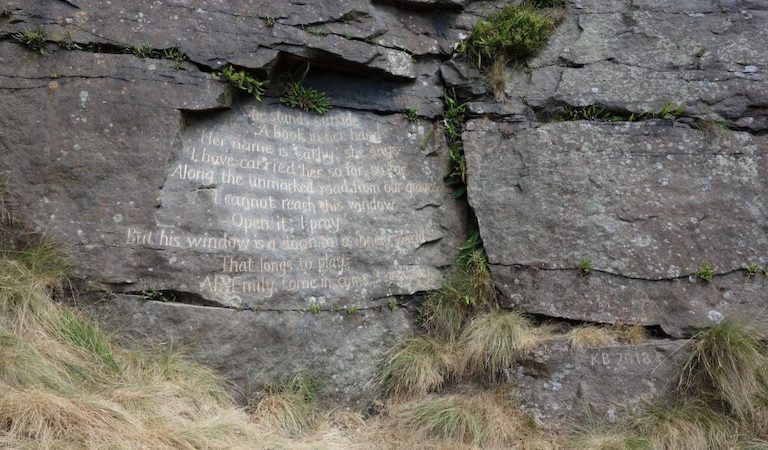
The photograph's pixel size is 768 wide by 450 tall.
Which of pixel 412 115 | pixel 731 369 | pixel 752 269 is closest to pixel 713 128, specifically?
pixel 752 269

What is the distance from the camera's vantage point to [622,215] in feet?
18.8

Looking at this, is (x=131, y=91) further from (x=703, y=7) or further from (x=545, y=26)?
(x=703, y=7)

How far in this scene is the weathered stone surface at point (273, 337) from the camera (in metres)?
4.91

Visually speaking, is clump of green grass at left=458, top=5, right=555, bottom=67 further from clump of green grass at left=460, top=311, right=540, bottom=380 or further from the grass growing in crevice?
clump of green grass at left=460, top=311, right=540, bottom=380

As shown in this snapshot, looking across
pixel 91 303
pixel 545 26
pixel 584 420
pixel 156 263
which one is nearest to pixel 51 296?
pixel 91 303

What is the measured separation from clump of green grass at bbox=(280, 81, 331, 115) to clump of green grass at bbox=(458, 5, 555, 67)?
1.67 m

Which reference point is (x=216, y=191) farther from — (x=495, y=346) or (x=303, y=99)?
(x=495, y=346)

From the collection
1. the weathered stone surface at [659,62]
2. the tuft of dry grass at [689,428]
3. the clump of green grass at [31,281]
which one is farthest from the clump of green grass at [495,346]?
the clump of green grass at [31,281]

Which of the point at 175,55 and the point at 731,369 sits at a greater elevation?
the point at 175,55

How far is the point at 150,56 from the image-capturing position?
5.52 metres

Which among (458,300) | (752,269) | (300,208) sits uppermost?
(300,208)

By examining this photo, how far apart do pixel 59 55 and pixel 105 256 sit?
181 centimetres

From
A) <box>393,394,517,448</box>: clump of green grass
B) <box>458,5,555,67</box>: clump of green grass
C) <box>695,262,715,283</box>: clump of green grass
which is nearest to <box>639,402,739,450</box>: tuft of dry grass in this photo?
<box>393,394,517,448</box>: clump of green grass

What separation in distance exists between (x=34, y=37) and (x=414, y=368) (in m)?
4.21
